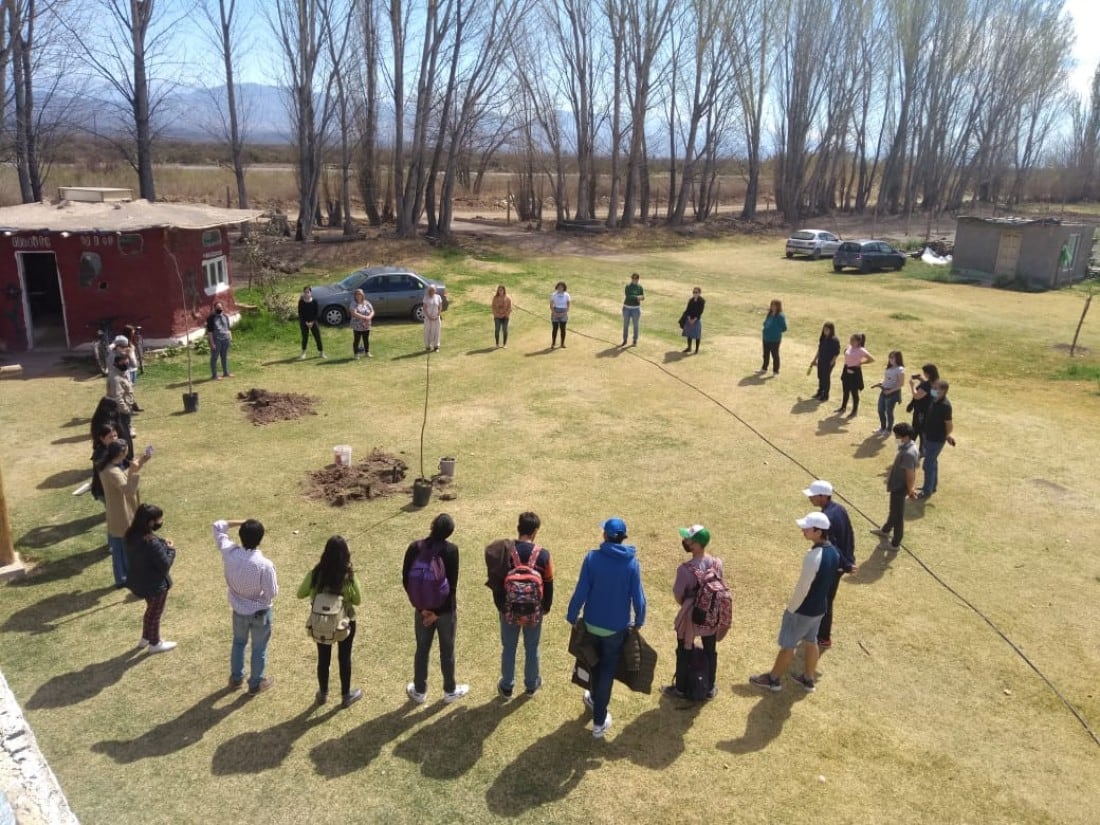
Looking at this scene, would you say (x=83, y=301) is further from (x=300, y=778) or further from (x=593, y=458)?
(x=300, y=778)

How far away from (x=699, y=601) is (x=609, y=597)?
738 millimetres

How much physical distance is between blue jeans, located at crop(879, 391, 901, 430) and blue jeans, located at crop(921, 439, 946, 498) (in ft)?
7.33

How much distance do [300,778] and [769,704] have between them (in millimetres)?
3418

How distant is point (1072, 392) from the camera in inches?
613

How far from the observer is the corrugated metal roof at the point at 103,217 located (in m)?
14.9

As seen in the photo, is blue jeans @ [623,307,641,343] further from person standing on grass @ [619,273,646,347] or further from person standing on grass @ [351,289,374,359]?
person standing on grass @ [351,289,374,359]

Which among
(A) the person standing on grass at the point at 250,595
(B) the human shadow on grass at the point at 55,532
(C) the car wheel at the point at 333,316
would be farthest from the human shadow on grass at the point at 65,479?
(C) the car wheel at the point at 333,316

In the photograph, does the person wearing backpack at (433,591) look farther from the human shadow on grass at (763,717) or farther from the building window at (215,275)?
the building window at (215,275)

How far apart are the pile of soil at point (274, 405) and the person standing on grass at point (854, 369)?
342 inches

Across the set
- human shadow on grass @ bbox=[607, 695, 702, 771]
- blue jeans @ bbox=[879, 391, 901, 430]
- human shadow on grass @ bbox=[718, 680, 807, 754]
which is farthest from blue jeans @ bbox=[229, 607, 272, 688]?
blue jeans @ bbox=[879, 391, 901, 430]

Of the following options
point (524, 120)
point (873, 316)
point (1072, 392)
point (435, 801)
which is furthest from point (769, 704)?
point (524, 120)

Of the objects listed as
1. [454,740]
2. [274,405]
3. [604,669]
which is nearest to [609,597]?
[604,669]

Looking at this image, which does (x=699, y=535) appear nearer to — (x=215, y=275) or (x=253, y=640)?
(x=253, y=640)

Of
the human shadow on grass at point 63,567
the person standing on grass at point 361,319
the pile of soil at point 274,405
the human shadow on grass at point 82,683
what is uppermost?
the person standing on grass at point 361,319
